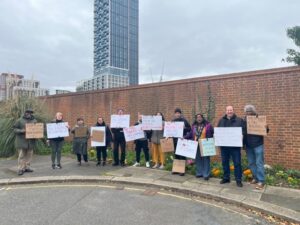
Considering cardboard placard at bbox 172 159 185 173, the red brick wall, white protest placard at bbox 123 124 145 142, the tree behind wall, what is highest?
the tree behind wall

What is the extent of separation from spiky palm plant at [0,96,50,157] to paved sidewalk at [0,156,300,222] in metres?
1.21

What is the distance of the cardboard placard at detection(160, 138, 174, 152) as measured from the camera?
→ 8242 millimetres

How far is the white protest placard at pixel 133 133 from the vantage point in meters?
8.94

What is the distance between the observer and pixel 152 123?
346 inches

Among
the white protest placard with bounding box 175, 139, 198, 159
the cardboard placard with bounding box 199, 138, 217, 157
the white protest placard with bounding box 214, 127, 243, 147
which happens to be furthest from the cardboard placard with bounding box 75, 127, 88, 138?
the white protest placard with bounding box 214, 127, 243, 147

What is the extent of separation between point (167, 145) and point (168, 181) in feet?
4.25

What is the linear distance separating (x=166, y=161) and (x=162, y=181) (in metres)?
2.30

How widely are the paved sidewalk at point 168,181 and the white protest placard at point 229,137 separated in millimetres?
997

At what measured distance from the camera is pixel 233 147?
6.84 metres

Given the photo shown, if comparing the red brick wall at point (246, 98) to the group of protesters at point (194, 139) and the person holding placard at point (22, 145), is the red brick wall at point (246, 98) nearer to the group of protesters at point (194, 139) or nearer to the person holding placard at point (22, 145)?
the group of protesters at point (194, 139)

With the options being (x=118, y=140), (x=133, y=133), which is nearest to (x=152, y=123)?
(x=133, y=133)

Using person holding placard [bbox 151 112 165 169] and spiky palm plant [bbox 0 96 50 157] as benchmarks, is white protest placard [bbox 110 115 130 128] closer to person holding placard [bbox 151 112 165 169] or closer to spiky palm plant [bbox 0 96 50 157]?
person holding placard [bbox 151 112 165 169]

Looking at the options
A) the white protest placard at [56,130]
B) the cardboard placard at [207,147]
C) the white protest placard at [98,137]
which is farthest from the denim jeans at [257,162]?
the white protest placard at [56,130]

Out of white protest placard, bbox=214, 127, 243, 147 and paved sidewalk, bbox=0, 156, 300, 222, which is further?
white protest placard, bbox=214, 127, 243, 147
